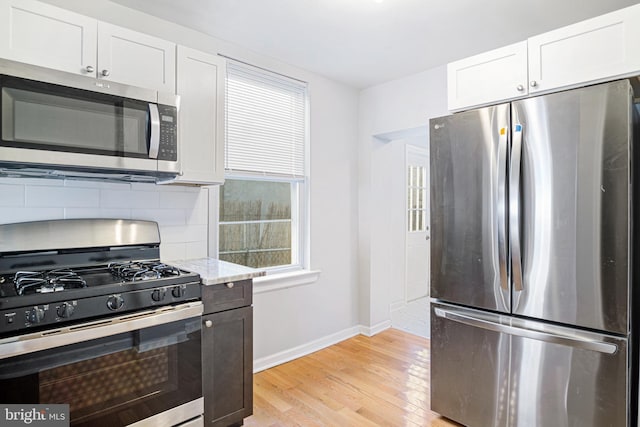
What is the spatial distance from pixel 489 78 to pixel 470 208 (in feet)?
2.60

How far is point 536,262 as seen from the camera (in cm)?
183

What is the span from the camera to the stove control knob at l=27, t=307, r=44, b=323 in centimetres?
139

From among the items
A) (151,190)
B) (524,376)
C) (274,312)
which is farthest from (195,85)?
(524,376)

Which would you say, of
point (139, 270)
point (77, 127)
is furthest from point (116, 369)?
point (77, 127)

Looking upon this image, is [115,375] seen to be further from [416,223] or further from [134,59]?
[416,223]

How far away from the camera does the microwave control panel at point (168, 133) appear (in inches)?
76.9

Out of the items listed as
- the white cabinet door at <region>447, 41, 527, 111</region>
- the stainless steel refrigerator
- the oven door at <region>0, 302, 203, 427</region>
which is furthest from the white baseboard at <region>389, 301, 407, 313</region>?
the oven door at <region>0, 302, 203, 427</region>

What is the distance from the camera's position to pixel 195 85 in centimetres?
218

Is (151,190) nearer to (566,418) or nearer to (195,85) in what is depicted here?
(195,85)

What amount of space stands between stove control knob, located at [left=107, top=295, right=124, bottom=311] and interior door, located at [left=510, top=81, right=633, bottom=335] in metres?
1.97

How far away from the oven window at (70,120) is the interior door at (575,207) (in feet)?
6.70

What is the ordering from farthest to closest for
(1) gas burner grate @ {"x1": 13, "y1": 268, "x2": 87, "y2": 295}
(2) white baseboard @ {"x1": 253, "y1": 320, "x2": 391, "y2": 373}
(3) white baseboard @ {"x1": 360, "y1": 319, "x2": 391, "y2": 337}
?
(3) white baseboard @ {"x1": 360, "y1": 319, "x2": 391, "y2": 337} → (2) white baseboard @ {"x1": 253, "y1": 320, "x2": 391, "y2": 373} → (1) gas burner grate @ {"x1": 13, "y1": 268, "x2": 87, "y2": 295}

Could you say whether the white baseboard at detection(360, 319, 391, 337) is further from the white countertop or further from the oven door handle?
the oven door handle

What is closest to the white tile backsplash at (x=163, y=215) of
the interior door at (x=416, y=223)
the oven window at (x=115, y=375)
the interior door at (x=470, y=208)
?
the oven window at (x=115, y=375)
